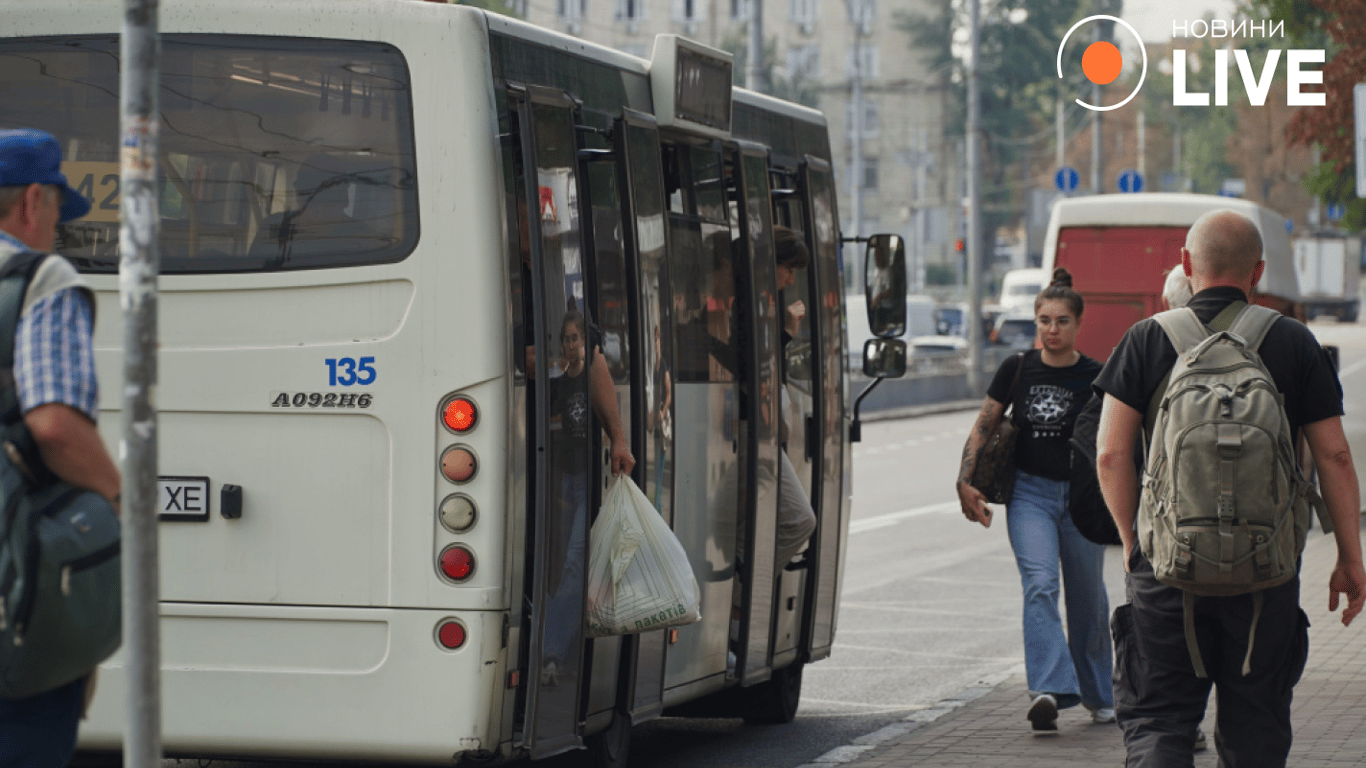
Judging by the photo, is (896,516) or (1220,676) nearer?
(1220,676)

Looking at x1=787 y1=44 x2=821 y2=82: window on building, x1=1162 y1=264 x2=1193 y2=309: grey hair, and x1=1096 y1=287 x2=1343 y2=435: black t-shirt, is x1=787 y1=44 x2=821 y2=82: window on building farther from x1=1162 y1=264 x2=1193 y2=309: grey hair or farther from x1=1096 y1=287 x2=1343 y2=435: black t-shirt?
x1=1096 y1=287 x2=1343 y2=435: black t-shirt

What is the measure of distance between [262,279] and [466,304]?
617 mm

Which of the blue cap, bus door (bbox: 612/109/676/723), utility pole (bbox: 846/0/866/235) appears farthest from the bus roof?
utility pole (bbox: 846/0/866/235)

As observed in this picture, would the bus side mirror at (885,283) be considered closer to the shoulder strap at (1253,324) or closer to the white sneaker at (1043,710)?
the white sneaker at (1043,710)

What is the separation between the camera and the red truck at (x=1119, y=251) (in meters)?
19.9

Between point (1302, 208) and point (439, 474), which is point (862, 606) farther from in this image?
point (1302, 208)

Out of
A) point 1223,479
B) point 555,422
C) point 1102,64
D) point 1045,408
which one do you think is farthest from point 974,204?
point 1223,479

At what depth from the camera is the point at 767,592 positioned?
812 cm

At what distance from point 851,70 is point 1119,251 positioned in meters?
81.0

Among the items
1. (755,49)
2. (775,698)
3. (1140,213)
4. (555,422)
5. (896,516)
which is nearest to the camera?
(555,422)

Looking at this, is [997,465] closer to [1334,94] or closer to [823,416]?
[823,416]

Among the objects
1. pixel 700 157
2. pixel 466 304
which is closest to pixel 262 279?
pixel 466 304

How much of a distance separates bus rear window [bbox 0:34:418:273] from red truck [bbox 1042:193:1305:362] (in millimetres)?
14415

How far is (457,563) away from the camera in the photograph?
→ 588 cm
